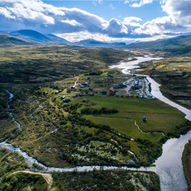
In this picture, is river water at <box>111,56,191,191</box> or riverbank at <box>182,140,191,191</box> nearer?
river water at <box>111,56,191,191</box>

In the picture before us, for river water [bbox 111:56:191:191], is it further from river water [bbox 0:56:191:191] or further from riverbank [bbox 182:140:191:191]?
riverbank [bbox 182:140:191:191]

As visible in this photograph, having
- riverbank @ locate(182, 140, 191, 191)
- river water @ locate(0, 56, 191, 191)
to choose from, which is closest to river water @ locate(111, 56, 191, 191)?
river water @ locate(0, 56, 191, 191)

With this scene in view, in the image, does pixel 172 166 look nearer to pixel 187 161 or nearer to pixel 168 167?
pixel 168 167

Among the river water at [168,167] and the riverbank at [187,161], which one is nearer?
the river water at [168,167]

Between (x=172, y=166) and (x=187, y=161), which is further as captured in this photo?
(x=187, y=161)

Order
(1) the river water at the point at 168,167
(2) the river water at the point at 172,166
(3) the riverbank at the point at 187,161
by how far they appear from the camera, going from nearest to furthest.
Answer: (2) the river water at the point at 172,166, (1) the river water at the point at 168,167, (3) the riverbank at the point at 187,161

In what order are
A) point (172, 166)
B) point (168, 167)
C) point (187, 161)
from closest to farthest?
point (168, 167), point (172, 166), point (187, 161)

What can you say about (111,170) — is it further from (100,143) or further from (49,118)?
(49,118)

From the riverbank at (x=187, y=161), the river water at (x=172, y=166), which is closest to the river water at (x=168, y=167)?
the river water at (x=172, y=166)

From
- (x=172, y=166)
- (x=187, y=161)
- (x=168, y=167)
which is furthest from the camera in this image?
(x=187, y=161)

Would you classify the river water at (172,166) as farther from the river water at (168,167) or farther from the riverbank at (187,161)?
the riverbank at (187,161)

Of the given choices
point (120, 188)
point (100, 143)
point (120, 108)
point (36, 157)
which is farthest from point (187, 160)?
point (36, 157)

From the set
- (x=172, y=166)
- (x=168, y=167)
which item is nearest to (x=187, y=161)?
(x=172, y=166)
